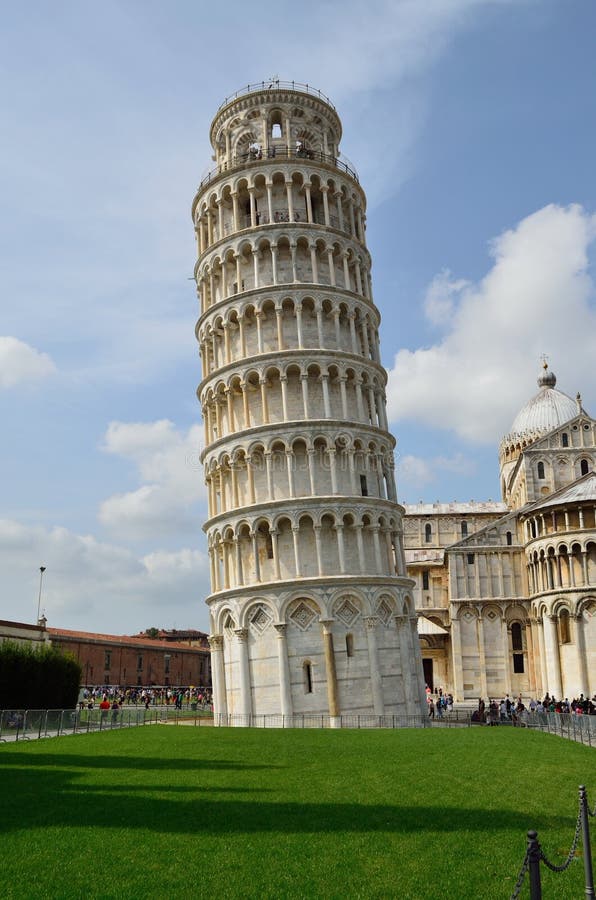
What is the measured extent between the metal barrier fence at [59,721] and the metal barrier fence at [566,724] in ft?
61.7

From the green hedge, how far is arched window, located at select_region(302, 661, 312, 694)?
46.5ft

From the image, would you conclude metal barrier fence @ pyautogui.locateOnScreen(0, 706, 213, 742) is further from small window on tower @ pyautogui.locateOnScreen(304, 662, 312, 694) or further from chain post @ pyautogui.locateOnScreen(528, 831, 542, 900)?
chain post @ pyautogui.locateOnScreen(528, 831, 542, 900)

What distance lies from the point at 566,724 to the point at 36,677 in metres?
26.7

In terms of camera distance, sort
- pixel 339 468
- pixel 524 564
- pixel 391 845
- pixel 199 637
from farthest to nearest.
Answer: pixel 199 637 → pixel 524 564 → pixel 339 468 → pixel 391 845

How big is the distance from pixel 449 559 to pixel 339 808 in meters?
56.1

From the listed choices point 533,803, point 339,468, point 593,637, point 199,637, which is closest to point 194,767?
point 533,803

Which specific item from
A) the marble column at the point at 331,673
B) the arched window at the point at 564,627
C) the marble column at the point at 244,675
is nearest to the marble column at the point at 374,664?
the marble column at the point at 331,673

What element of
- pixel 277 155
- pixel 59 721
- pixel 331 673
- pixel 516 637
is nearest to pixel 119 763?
pixel 59 721

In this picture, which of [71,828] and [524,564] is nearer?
[71,828]

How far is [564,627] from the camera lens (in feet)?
201

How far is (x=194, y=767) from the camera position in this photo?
65.7 feet

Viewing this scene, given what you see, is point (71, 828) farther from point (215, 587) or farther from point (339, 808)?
point (215, 587)

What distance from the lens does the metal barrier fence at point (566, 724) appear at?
3070 centimetres

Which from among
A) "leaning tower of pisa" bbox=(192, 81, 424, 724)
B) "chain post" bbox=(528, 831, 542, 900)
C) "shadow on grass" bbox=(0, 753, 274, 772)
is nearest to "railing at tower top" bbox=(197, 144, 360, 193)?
Answer: "leaning tower of pisa" bbox=(192, 81, 424, 724)
